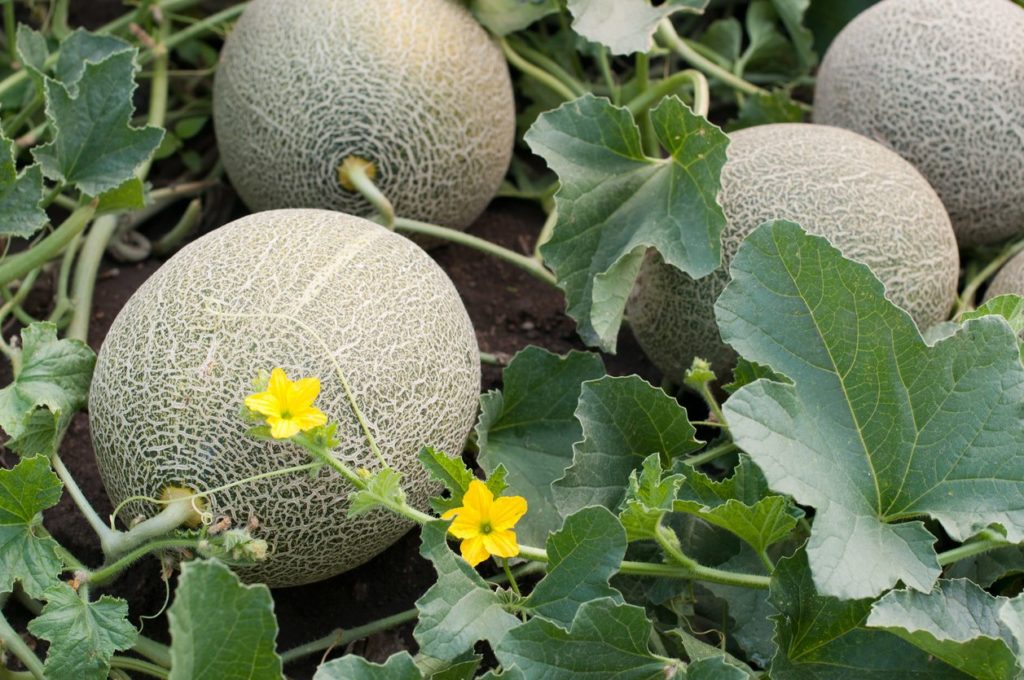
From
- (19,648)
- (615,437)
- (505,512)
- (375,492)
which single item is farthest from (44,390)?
(615,437)

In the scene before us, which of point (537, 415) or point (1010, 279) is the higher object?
point (1010, 279)

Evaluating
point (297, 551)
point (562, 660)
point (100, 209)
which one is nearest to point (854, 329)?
point (562, 660)

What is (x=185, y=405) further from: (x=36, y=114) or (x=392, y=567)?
(x=36, y=114)

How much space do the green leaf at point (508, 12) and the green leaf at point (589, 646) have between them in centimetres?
137

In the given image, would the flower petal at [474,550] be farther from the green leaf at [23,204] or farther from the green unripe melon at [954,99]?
the green unripe melon at [954,99]

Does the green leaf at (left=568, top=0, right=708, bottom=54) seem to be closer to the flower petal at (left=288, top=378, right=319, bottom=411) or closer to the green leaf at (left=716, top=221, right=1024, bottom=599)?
the green leaf at (left=716, top=221, right=1024, bottom=599)

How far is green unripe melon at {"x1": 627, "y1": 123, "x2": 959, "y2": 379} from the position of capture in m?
1.95

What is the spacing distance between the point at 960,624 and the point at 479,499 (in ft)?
2.00

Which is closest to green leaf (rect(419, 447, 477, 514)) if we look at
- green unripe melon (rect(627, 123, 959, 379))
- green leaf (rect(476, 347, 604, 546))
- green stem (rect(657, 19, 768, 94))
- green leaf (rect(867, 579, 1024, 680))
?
green leaf (rect(476, 347, 604, 546))

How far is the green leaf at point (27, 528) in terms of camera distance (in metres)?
1.50

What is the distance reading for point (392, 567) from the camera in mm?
1999

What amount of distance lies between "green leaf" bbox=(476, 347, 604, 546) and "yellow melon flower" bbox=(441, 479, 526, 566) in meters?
0.46

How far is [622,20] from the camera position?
2.13 meters

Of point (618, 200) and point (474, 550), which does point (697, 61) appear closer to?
point (618, 200)
